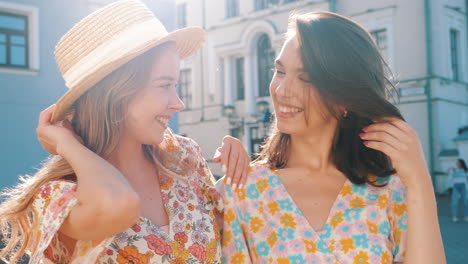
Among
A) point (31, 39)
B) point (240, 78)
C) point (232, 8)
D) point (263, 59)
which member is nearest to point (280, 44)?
point (263, 59)

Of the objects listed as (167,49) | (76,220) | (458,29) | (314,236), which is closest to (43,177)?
(76,220)

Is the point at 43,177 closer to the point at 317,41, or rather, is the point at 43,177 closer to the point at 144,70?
the point at 144,70

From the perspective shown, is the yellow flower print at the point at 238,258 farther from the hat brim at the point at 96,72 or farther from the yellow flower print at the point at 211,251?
the hat brim at the point at 96,72

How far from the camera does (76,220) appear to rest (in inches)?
73.2

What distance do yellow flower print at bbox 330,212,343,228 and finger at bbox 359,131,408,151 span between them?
1.23 feet

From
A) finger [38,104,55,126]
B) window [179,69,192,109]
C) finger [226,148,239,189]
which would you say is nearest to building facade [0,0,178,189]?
finger [38,104,55,126]

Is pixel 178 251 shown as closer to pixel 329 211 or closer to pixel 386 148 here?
pixel 329 211

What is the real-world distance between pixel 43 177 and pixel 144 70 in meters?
0.61

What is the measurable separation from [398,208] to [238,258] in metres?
0.78

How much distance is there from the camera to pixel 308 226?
2.29 meters

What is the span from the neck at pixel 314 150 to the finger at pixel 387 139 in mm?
321

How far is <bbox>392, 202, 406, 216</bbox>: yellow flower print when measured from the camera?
235 cm

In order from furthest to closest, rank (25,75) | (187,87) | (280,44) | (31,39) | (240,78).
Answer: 1. (187,87)
2. (240,78)
3. (280,44)
4. (31,39)
5. (25,75)

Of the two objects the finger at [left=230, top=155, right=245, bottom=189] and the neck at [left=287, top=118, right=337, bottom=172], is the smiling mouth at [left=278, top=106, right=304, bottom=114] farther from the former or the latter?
the finger at [left=230, top=155, right=245, bottom=189]
